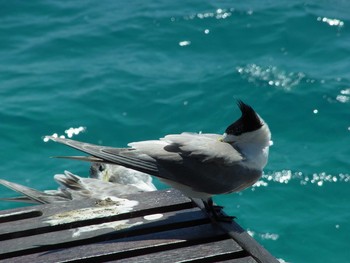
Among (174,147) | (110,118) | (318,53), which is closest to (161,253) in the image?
(174,147)

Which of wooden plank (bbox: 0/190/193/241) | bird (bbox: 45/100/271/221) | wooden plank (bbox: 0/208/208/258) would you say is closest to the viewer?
wooden plank (bbox: 0/208/208/258)

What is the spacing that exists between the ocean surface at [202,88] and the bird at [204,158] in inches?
122

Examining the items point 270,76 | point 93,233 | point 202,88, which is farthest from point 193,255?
point 270,76

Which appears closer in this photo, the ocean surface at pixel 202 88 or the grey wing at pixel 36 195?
the grey wing at pixel 36 195

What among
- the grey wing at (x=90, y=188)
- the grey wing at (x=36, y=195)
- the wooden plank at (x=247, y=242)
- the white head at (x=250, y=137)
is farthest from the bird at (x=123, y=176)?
the wooden plank at (x=247, y=242)

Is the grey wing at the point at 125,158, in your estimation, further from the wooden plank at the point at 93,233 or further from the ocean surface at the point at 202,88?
the ocean surface at the point at 202,88

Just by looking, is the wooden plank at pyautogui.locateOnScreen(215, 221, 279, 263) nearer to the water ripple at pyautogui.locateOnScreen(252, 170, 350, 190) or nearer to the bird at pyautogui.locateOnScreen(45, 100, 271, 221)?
the bird at pyautogui.locateOnScreen(45, 100, 271, 221)

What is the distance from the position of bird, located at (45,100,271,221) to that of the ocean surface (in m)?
3.09

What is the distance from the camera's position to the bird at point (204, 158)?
13.4 feet

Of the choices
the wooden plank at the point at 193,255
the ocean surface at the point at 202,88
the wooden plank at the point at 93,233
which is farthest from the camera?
the ocean surface at the point at 202,88

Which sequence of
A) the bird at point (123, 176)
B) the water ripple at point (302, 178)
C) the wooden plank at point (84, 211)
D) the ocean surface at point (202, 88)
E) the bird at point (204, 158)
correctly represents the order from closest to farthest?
the wooden plank at point (84, 211) < the bird at point (204, 158) < the bird at point (123, 176) < the ocean surface at point (202, 88) < the water ripple at point (302, 178)

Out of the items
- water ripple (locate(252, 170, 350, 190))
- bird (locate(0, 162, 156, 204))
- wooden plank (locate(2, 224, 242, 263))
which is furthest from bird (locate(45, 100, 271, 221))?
water ripple (locate(252, 170, 350, 190))

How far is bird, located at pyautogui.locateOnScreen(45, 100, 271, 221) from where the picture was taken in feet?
13.4

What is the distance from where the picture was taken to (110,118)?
8805 mm
